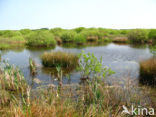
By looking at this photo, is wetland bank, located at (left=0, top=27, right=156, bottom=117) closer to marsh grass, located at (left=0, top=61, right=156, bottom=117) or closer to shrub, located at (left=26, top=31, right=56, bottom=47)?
marsh grass, located at (left=0, top=61, right=156, bottom=117)

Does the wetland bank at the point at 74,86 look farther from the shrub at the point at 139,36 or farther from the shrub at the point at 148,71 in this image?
the shrub at the point at 139,36

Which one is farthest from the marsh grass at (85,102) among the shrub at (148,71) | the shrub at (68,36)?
the shrub at (68,36)

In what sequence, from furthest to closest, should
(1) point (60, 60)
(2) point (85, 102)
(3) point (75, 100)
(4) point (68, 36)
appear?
(4) point (68, 36), (1) point (60, 60), (3) point (75, 100), (2) point (85, 102)

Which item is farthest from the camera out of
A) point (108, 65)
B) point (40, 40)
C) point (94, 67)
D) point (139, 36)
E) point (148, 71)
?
point (139, 36)

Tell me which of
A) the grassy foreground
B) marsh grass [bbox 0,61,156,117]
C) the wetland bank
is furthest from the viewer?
the wetland bank

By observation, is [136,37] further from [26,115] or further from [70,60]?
[26,115]

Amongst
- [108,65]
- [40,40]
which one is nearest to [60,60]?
[108,65]

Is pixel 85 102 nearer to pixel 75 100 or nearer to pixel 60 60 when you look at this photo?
pixel 75 100

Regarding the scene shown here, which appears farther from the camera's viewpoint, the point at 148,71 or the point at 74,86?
the point at 148,71

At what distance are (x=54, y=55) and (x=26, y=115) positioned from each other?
8304 millimetres

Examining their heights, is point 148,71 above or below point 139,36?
below

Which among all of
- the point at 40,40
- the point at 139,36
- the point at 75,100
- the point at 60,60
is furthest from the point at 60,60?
the point at 139,36

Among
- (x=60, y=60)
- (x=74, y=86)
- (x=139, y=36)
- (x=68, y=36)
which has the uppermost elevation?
(x=68, y=36)

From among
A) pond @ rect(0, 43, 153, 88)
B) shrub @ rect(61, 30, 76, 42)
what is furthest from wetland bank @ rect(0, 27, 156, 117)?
shrub @ rect(61, 30, 76, 42)
